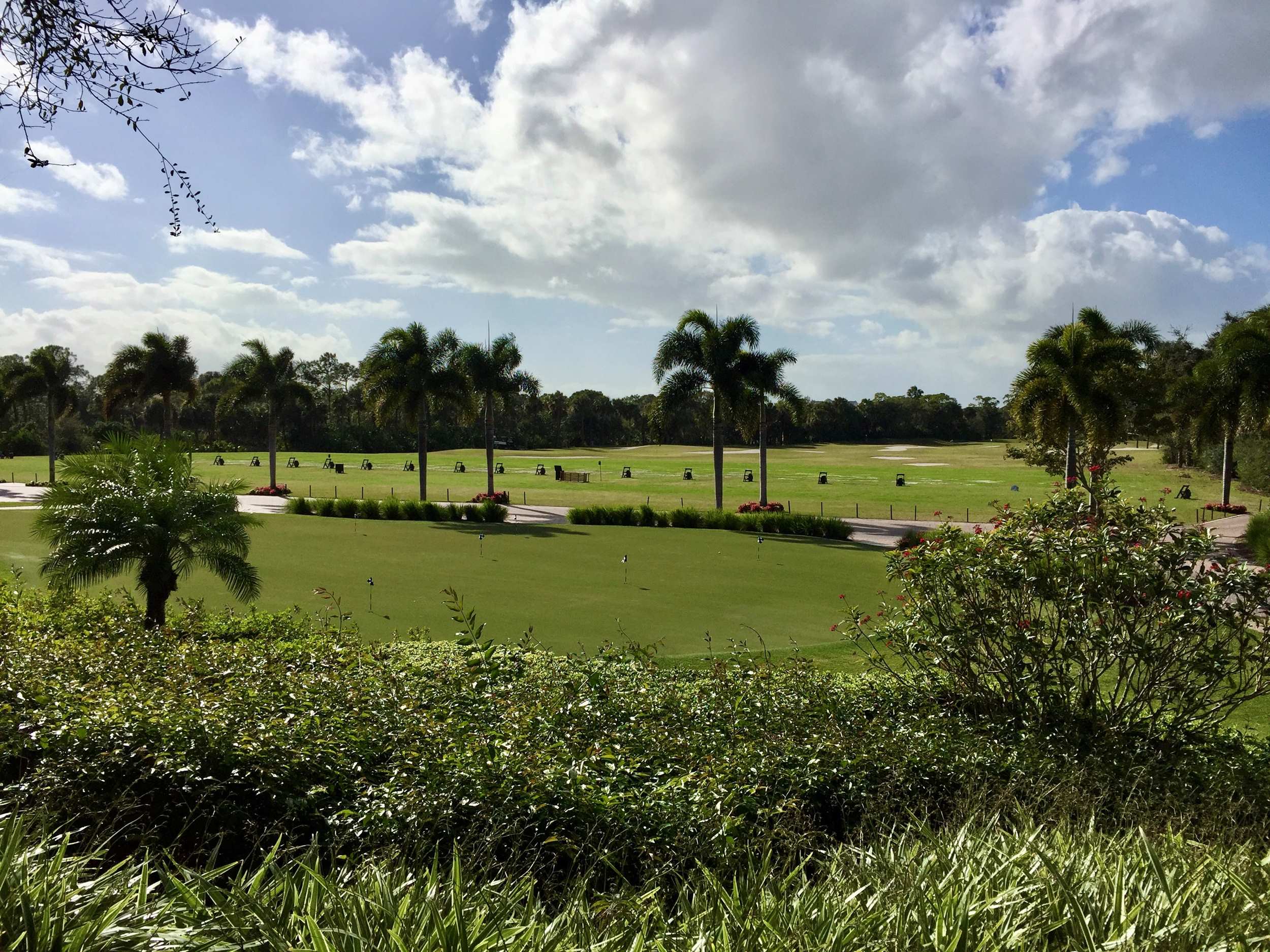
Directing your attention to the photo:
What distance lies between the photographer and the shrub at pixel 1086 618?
7.29 meters

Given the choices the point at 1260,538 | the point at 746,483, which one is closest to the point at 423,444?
the point at 746,483

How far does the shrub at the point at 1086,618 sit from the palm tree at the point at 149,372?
1849 inches

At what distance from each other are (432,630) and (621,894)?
993 centimetres

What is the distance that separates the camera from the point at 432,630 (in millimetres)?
13594

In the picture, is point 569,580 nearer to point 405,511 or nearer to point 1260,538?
point 405,511

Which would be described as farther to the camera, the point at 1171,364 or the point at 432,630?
the point at 1171,364

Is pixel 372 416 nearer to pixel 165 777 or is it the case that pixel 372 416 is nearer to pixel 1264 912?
pixel 165 777

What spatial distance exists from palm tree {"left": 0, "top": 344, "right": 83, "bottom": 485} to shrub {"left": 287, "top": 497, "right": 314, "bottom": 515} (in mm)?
21376

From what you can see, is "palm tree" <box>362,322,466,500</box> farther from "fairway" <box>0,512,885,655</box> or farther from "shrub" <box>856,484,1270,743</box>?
"shrub" <box>856,484,1270,743</box>

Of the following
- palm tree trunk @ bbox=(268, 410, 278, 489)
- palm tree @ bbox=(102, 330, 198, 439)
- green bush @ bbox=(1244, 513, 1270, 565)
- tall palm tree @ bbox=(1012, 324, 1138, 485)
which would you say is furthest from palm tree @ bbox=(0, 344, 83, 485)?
green bush @ bbox=(1244, 513, 1270, 565)

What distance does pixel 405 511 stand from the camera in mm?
33125

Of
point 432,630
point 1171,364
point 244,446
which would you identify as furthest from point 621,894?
point 244,446

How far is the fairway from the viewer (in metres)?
14.1

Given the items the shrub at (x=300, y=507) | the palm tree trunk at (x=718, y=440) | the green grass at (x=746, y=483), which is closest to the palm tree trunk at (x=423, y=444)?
the shrub at (x=300, y=507)
